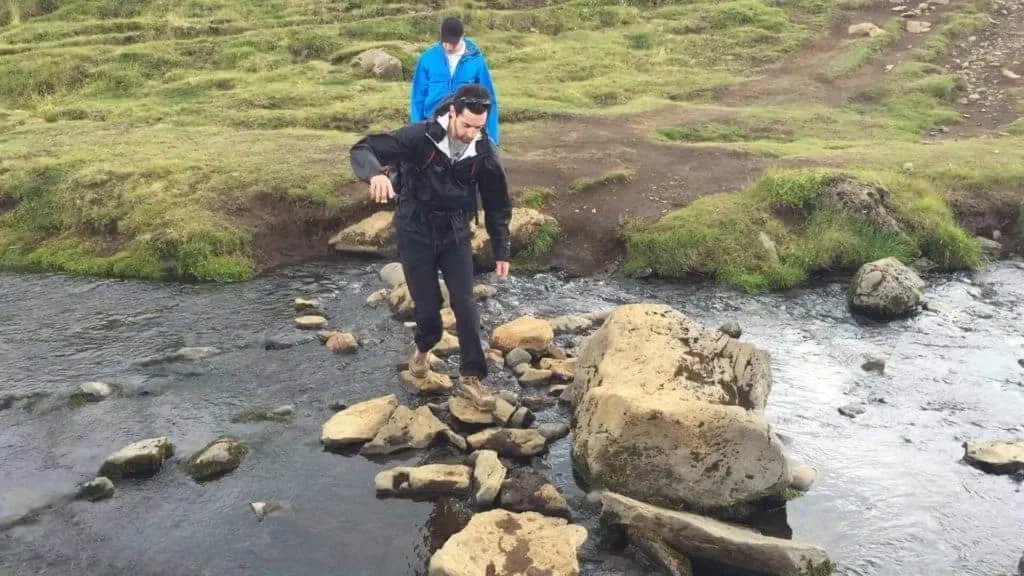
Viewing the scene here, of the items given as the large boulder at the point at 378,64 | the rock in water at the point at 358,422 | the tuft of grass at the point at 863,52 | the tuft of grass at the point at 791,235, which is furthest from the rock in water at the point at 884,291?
the large boulder at the point at 378,64

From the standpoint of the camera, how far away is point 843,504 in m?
8.77

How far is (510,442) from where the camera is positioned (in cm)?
942

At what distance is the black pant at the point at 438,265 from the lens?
9.03 m

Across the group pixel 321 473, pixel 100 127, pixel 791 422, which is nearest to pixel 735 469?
pixel 791 422

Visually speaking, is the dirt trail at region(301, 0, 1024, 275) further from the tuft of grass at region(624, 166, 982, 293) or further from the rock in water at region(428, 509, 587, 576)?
the rock in water at region(428, 509, 587, 576)

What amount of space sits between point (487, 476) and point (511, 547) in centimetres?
128

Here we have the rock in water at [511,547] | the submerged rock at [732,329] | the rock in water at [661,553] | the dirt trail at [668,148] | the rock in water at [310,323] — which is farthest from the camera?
the dirt trail at [668,148]

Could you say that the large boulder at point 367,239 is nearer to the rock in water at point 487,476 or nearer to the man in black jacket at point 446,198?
the man in black jacket at point 446,198

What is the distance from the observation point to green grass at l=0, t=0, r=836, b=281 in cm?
1672

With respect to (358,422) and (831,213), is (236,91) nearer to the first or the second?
(831,213)

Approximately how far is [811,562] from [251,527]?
5.50 meters

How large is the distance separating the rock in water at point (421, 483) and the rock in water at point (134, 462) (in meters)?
2.58

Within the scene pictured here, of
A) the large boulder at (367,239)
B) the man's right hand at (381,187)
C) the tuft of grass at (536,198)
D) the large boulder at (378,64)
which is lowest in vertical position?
the large boulder at (367,239)

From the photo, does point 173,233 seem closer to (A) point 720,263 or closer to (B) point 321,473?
(B) point 321,473
